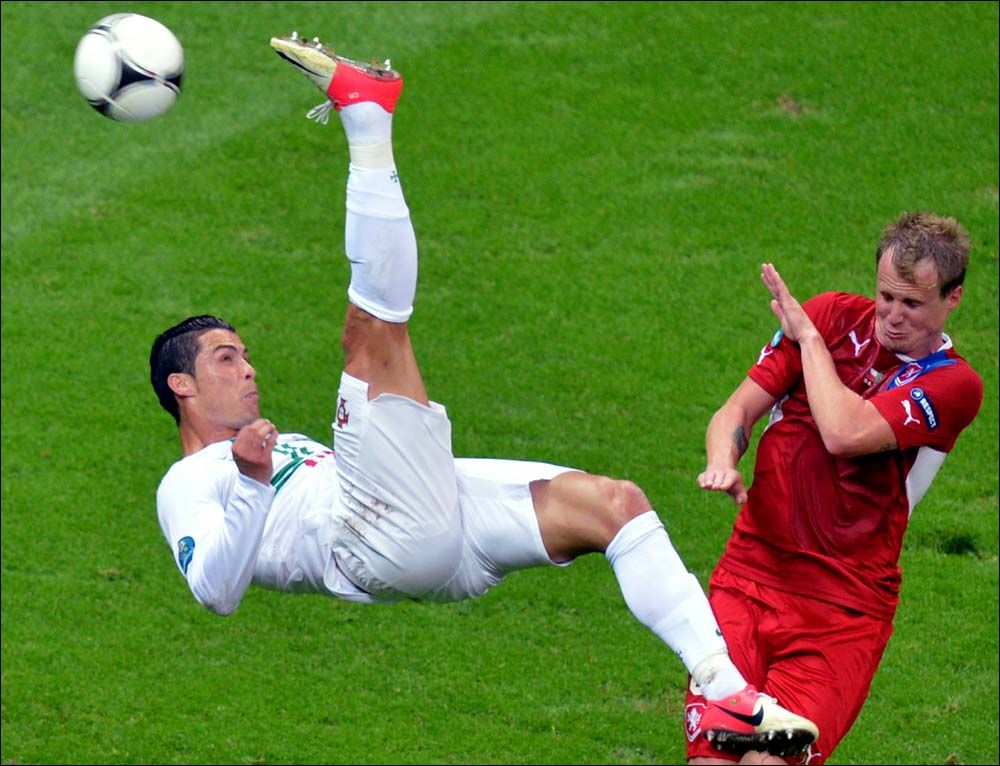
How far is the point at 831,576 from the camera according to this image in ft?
19.9

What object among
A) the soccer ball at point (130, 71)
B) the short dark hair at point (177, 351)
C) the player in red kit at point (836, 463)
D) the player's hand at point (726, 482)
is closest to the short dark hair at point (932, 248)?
the player in red kit at point (836, 463)

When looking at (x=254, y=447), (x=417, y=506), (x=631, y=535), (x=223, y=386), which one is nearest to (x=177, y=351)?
(x=223, y=386)

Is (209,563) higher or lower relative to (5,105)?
higher

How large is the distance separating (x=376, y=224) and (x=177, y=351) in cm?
151

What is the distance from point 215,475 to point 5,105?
352 inches

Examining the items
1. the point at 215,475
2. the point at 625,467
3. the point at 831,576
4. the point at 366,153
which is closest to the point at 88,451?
the point at 625,467

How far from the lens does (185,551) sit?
6.07 meters

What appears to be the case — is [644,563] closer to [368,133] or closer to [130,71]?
[368,133]

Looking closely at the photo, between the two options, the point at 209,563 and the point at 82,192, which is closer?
the point at 209,563

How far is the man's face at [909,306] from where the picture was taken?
574cm

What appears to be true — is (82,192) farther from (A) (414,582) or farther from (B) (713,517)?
(A) (414,582)

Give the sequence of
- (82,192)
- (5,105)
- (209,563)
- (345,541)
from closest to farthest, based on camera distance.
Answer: (209,563)
(345,541)
(82,192)
(5,105)

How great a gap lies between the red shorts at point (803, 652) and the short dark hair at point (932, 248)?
1.35m

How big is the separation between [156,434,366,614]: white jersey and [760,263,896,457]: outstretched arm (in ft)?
6.64
